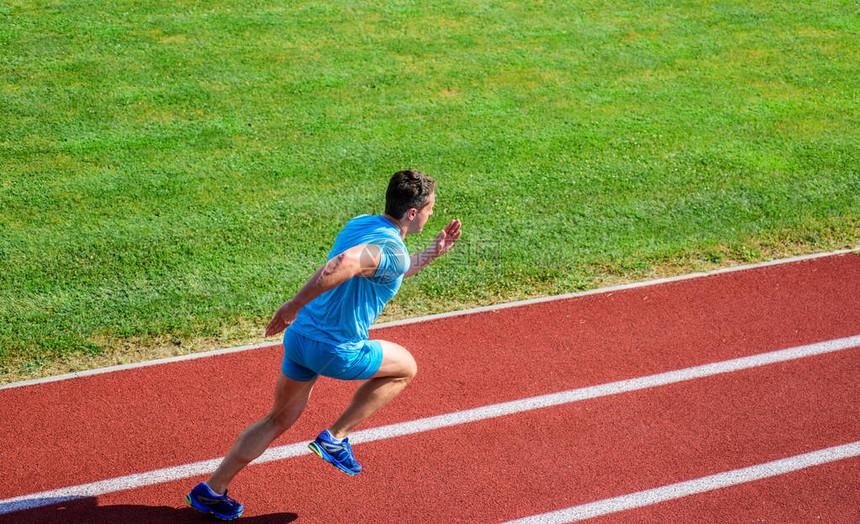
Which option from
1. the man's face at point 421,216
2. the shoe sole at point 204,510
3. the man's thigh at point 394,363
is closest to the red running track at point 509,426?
the shoe sole at point 204,510

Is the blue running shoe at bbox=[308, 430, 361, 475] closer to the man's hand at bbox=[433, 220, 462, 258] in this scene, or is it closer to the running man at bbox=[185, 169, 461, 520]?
the running man at bbox=[185, 169, 461, 520]

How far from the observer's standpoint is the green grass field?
7.79 metres

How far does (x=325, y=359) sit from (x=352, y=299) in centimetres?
38

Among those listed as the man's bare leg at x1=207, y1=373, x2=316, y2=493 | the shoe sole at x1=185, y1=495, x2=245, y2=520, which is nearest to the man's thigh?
the man's bare leg at x1=207, y1=373, x2=316, y2=493

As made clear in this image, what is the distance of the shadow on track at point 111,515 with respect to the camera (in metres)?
4.96

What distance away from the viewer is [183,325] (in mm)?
7004

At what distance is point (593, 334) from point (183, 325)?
12.2 ft

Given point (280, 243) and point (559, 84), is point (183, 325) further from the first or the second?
point (559, 84)

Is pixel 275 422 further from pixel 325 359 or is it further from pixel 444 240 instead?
pixel 444 240

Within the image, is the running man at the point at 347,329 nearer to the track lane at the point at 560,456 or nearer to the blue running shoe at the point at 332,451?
the blue running shoe at the point at 332,451

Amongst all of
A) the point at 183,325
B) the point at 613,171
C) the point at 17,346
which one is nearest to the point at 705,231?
the point at 613,171

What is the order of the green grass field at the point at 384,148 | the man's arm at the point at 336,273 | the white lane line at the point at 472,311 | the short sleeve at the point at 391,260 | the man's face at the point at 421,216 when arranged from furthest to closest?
the green grass field at the point at 384,148, the white lane line at the point at 472,311, the man's face at the point at 421,216, the short sleeve at the point at 391,260, the man's arm at the point at 336,273

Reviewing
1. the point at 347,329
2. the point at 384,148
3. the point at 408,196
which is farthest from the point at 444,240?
the point at 384,148

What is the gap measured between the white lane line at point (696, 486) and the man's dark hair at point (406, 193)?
2.21m
